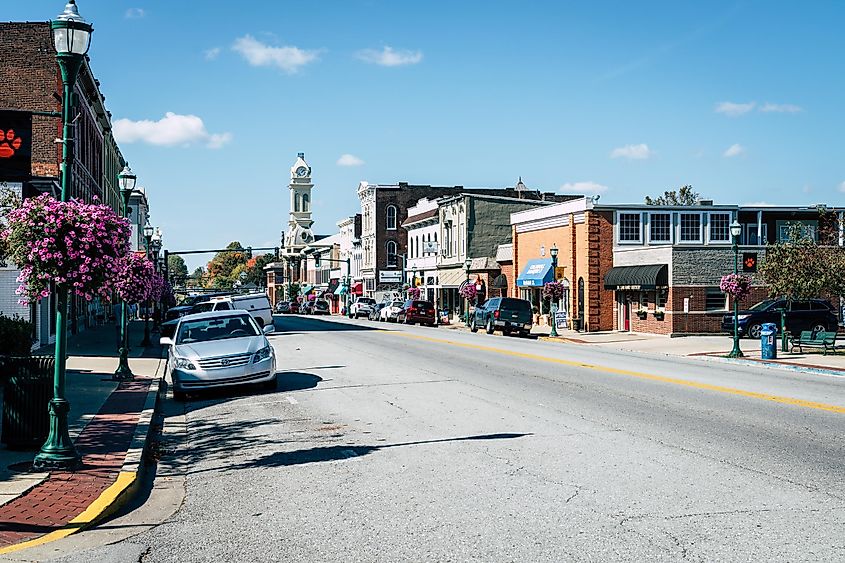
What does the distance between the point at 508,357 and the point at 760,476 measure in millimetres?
17096

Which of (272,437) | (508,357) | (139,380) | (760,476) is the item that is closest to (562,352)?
(508,357)

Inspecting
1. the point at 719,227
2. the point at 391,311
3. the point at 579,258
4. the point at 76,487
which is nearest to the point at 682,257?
the point at 719,227

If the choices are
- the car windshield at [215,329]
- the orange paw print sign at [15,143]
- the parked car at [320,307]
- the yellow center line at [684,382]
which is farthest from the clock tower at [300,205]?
the car windshield at [215,329]

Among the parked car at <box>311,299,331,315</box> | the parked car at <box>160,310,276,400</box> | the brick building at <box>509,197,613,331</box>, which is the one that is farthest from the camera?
the parked car at <box>311,299,331,315</box>

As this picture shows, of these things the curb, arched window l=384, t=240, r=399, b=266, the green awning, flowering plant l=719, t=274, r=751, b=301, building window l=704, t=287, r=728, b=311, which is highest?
arched window l=384, t=240, r=399, b=266

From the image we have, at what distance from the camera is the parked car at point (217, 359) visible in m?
17.1

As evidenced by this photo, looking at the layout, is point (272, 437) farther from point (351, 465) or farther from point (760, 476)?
point (760, 476)

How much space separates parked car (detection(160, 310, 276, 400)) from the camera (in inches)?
672

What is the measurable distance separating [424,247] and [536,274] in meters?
26.7

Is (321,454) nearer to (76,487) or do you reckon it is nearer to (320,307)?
(76,487)

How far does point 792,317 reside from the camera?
A: 36.8 meters

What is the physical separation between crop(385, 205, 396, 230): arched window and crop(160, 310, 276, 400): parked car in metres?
74.4

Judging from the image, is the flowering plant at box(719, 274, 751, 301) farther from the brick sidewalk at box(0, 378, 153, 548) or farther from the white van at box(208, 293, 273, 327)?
the brick sidewalk at box(0, 378, 153, 548)

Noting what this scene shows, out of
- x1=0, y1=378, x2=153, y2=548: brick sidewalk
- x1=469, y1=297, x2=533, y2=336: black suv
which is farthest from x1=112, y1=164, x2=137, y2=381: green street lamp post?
x1=469, y1=297, x2=533, y2=336: black suv
